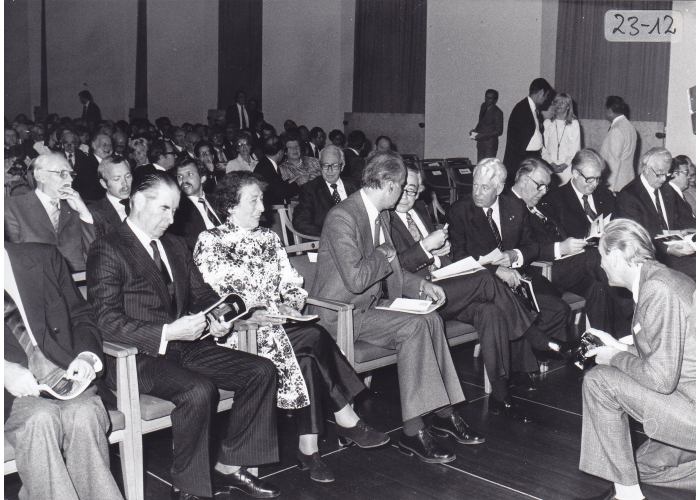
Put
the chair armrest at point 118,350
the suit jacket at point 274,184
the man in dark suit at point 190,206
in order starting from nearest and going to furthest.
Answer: the chair armrest at point 118,350, the man in dark suit at point 190,206, the suit jacket at point 274,184

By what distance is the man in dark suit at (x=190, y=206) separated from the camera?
496 cm

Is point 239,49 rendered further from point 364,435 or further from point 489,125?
point 364,435

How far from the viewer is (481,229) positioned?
4.59m

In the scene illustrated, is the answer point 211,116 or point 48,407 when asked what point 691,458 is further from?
point 211,116

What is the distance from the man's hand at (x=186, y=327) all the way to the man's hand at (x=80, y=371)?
0.35 m

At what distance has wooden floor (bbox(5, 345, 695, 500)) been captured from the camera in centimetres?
315

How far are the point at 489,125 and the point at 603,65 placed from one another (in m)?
1.81

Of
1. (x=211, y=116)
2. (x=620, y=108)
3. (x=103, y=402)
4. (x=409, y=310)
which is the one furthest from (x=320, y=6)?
(x=103, y=402)

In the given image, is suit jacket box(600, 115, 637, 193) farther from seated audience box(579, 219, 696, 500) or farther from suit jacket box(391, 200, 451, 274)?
seated audience box(579, 219, 696, 500)

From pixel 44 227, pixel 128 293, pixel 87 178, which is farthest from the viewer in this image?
pixel 87 178

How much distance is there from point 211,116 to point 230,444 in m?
12.3

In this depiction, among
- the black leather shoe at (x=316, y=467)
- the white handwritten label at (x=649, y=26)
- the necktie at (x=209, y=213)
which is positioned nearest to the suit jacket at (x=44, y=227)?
the necktie at (x=209, y=213)

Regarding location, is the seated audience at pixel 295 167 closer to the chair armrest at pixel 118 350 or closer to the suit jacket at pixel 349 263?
the suit jacket at pixel 349 263

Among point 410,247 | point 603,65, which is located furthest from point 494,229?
point 603,65
